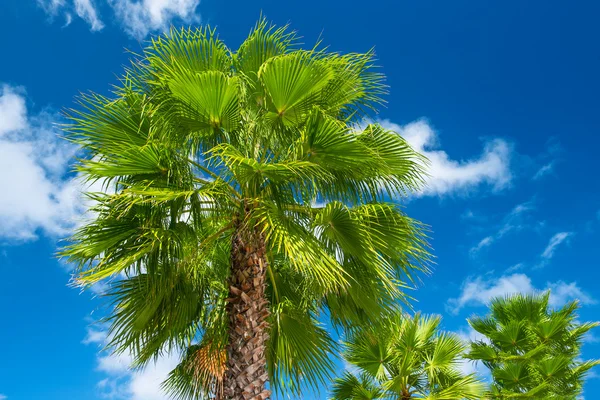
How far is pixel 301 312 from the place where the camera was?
725 centimetres

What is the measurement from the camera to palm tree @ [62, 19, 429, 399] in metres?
6.18

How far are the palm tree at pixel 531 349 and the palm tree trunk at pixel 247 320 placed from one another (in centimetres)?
802

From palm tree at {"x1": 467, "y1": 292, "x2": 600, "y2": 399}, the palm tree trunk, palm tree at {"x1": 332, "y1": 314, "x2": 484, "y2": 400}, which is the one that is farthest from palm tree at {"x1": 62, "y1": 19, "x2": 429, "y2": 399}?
palm tree at {"x1": 467, "y1": 292, "x2": 600, "y2": 399}

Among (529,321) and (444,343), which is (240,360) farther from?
(529,321)

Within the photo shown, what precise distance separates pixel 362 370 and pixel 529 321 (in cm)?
557

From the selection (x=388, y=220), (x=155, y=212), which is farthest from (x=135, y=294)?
(x=388, y=220)

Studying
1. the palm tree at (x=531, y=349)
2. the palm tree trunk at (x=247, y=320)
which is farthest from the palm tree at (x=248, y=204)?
the palm tree at (x=531, y=349)

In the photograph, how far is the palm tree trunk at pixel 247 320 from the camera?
19.8 ft

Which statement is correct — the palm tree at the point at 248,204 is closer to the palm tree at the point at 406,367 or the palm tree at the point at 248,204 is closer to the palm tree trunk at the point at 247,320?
the palm tree trunk at the point at 247,320

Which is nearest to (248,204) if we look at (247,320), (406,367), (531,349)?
(247,320)

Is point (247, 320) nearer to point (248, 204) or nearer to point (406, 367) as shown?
point (248, 204)

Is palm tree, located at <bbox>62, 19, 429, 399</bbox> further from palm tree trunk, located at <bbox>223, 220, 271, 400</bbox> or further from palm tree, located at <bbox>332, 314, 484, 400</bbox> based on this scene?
palm tree, located at <bbox>332, 314, 484, 400</bbox>

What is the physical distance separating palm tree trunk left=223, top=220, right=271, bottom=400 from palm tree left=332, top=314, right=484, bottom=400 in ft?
11.4

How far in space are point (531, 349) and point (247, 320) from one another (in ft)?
30.0
